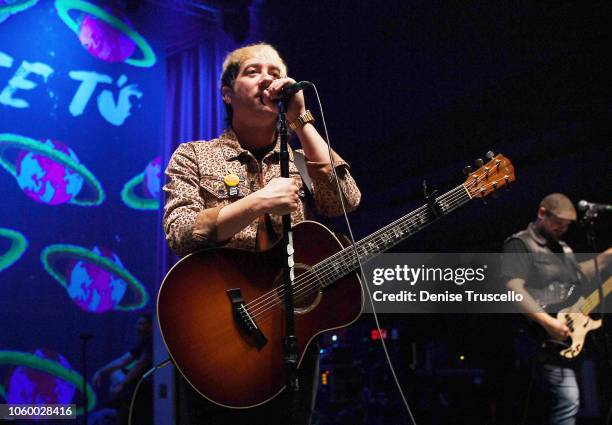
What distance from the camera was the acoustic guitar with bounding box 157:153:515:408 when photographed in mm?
1528

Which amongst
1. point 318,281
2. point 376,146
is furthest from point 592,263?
point 318,281

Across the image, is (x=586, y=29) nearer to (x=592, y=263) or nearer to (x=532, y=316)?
(x=592, y=263)

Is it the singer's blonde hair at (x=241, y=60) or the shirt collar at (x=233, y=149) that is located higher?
the singer's blonde hair at (x=241, y=60)

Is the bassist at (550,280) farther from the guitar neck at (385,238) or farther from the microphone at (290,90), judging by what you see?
the microphone at (290,90)

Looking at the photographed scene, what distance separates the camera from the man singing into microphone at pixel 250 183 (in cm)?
152

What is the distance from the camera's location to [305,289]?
167 centimetres

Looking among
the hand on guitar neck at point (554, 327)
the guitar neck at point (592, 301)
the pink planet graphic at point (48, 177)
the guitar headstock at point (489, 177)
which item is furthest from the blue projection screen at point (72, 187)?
the guitar headstock at point (489, 177)

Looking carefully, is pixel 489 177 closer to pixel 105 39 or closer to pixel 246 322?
pixel 246 322

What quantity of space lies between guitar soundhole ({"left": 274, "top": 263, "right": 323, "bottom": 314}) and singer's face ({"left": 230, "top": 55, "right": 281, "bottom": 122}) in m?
0.49

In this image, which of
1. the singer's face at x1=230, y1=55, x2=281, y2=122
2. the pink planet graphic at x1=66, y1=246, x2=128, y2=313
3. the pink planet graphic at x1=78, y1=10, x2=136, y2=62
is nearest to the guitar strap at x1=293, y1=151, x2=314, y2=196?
the singer's face at x1=230, y1=55, x2=281, y2=122

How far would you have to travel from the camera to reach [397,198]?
635 centimetres

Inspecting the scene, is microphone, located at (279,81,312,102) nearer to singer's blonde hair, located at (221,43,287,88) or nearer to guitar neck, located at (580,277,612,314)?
singer's blonde hair, located at (221,43,287,88)

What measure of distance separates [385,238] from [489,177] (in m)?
0.71

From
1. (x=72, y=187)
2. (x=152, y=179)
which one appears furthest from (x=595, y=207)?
(x=72, y=187)
